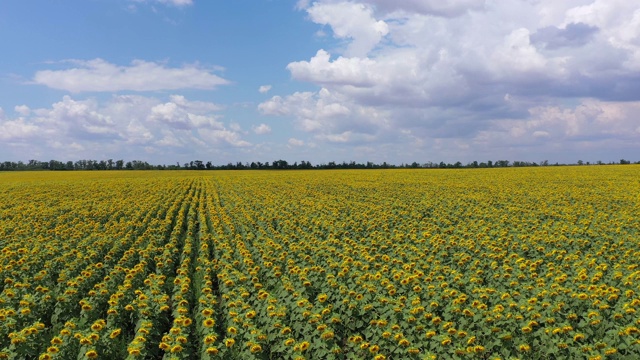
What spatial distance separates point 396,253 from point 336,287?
10.2 feet

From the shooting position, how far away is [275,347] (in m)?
6.77

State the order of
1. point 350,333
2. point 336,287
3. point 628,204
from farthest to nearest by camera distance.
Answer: point 628,204 < point 336,287 < point 350,333

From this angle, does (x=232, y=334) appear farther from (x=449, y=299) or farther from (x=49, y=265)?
(x=49, y=265)

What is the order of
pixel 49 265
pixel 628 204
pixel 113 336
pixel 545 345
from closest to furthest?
pixel 545 345 → pixel 113 336 → pixel 49 265 → pixel 628 204

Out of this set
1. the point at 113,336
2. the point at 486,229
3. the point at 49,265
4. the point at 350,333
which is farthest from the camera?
the point at 486,229

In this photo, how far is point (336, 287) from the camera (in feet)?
30.5

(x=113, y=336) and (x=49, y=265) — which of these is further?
(x=49, y=265)

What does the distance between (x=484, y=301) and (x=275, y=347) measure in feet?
12.3

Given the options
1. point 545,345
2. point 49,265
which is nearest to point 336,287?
point 545,345

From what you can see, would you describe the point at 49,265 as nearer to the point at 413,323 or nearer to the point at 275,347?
the point at 275,347

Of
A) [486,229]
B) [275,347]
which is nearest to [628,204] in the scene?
Answer: [486,229]

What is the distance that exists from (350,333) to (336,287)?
152cm

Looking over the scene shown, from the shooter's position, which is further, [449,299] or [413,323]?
[449,299]

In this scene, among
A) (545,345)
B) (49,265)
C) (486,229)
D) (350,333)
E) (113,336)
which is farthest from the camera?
(486,229)
